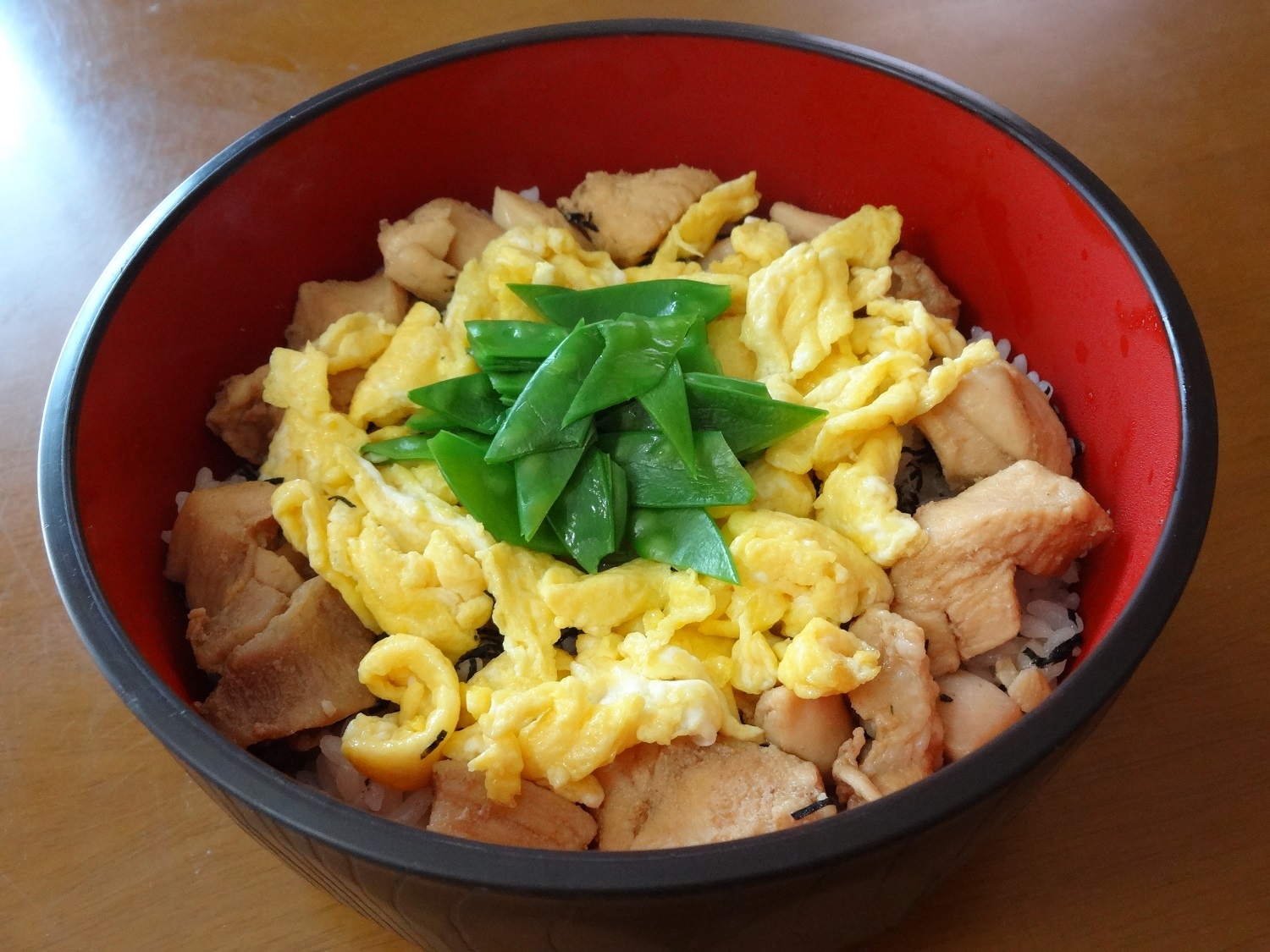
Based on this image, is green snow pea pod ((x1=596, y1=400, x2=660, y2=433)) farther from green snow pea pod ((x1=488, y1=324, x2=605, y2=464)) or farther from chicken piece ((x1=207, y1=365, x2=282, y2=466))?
chicken piece ((x1=207, y1=365, x2=282, y2=466))

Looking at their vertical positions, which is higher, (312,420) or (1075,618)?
(312,420)

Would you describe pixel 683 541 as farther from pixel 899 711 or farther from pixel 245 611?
pixel 245 611

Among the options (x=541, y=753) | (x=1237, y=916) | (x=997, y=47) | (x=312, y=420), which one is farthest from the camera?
(x=997, y=47)

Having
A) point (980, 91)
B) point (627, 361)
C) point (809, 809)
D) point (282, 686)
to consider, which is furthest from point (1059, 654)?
point (980, 91)

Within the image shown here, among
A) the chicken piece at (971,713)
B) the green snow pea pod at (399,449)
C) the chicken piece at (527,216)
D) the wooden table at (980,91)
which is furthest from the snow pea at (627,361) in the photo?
the wooden table at (980,91)

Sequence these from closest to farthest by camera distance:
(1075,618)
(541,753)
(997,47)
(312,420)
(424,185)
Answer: (541,753), (1075,618), (312,420), (424,185), (997,47)

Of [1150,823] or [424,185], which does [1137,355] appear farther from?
[424,185]

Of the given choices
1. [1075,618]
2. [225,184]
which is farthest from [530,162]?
[1075,618]
